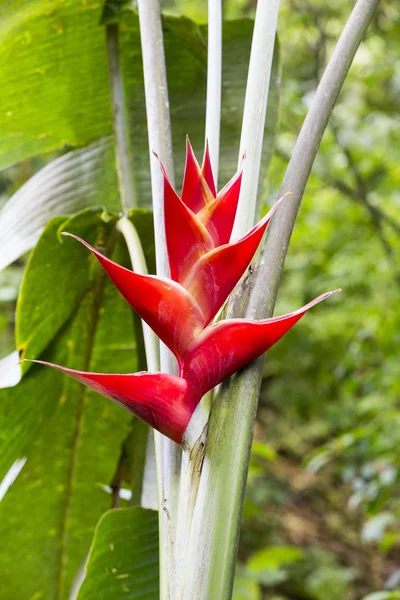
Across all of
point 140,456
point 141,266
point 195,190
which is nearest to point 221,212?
point 195,190

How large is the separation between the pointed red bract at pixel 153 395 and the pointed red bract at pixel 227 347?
10 mm

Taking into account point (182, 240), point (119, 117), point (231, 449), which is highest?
point (119, 117)

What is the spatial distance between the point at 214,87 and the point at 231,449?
0.28m

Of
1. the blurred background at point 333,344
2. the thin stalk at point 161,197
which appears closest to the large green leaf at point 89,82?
the blurred background at point 333,344

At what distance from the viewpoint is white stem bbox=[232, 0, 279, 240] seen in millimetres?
434

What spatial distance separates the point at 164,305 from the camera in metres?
0.37

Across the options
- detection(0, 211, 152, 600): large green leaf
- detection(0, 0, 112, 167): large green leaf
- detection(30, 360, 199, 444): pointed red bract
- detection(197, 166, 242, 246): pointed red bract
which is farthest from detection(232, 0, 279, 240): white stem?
detection(0, 0, 112, 167): large green leaf

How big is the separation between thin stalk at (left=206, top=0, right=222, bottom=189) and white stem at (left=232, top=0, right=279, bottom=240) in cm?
4

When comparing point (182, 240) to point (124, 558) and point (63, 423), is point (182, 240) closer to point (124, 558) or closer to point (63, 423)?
point (124, 558)

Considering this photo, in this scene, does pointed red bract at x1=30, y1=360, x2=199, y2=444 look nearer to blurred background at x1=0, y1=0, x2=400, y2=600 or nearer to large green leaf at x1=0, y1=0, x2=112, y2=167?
large green leaf at x1=0, y1=0, x2=112, y2=167

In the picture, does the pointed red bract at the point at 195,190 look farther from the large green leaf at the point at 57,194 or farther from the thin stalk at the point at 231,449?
the large green leaf at the point at 57,194

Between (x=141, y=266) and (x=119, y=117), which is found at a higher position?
(x=119, y=117)

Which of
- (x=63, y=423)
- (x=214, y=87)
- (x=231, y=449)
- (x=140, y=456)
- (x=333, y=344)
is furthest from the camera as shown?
(x=333, y=344)

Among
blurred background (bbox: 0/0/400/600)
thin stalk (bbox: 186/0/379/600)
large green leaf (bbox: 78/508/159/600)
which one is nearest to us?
thin stalk (bbox: 186/0/379/600)
